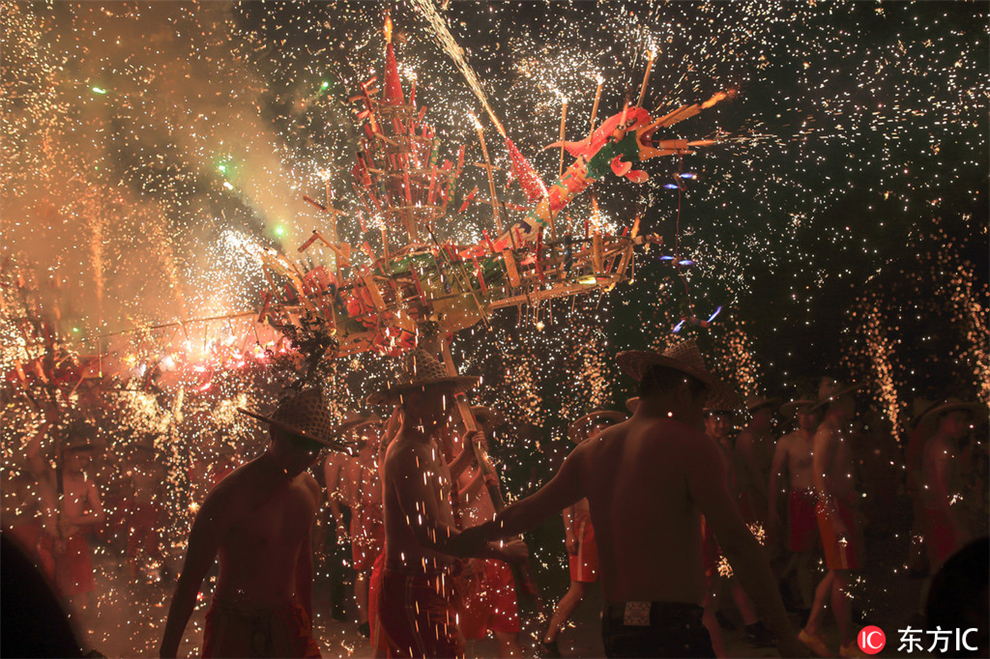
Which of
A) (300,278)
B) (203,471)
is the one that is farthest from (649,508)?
(203,471)

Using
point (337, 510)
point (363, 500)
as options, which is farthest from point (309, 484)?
point (337, 510)

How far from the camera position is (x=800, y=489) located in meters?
5.16

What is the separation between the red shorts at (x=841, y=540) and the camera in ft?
14.6

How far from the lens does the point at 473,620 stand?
158 inches

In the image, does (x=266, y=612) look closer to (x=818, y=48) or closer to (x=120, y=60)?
(x=818, y=48)

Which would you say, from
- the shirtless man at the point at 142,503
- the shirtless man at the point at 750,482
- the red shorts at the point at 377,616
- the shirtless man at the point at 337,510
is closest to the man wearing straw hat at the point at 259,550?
the red shorts at the point at 377,616

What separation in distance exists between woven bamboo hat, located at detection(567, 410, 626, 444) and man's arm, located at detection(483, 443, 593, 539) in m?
2.68

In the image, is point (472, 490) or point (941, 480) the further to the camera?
point (472, 490)

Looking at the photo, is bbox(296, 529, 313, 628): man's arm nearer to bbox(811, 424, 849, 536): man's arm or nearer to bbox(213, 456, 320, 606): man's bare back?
bbox(213, 456, 320, 606): man's bare back

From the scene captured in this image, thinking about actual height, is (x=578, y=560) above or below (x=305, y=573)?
above

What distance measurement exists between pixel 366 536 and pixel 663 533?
3.77 metres

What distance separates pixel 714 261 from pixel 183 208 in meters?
7.88

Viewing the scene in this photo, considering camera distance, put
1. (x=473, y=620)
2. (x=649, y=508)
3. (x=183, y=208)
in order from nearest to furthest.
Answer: (x=649, y=508)
(x=473, y=620)
(x=183, y=208)

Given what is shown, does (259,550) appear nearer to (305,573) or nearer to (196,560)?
(196,560)
